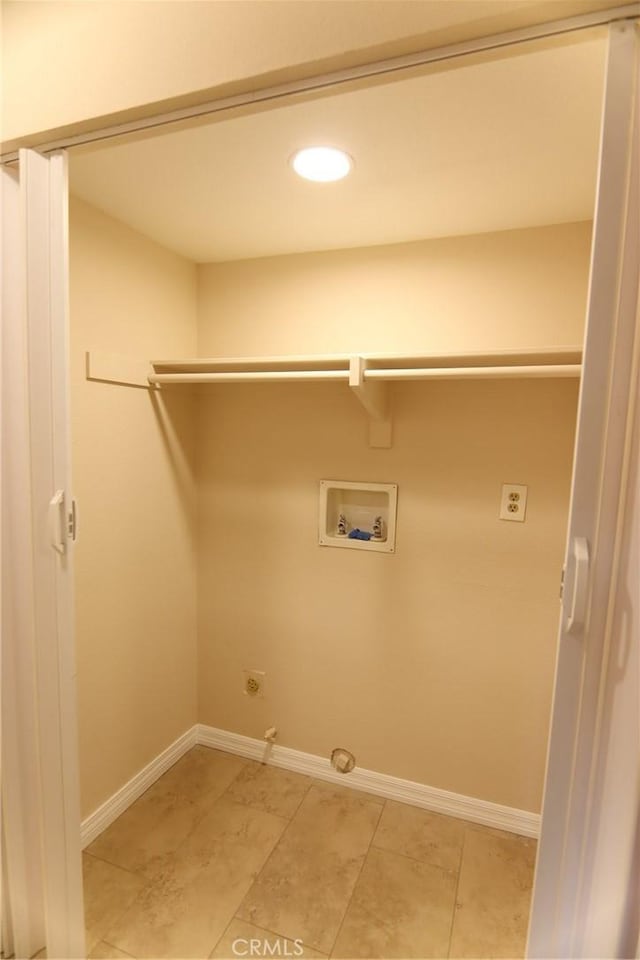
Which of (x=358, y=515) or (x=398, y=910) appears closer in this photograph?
(x=398, y=910)

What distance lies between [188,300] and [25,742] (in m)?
1.70

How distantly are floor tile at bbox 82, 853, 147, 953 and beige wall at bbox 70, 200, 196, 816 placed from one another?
0.20m

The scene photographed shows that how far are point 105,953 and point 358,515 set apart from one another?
1.55 metres

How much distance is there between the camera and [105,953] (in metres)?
1.30

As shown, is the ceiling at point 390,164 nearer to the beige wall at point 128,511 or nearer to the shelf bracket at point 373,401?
the beige wall at point 128,511

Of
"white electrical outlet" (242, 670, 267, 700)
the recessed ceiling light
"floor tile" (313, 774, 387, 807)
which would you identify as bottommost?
"floor tile" (313, 774, 387, 807)

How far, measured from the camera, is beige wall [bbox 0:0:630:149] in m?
0.71

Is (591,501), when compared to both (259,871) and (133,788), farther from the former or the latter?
(133,788)

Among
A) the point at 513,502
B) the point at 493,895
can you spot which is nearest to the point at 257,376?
the point at 513,502

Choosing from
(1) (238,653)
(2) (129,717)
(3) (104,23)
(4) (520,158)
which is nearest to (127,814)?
(2) (129,717)

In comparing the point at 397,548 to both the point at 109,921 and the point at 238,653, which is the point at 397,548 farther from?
the point at 109,921

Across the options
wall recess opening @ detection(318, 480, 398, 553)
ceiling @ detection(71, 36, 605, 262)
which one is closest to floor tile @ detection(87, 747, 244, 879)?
wall recess opening @ detection(318, 480, 398, 553)

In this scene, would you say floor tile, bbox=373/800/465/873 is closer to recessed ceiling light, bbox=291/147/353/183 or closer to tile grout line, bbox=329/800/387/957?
tile grout line, bbox=329/800/387/957

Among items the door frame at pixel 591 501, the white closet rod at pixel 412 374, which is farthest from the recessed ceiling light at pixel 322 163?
the white closet rod at pixel 412 374
